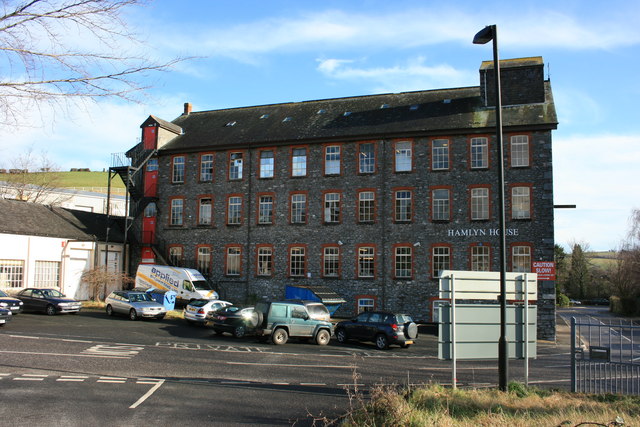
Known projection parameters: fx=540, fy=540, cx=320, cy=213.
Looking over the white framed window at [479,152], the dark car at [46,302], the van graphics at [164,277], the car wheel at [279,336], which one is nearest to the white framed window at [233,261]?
the van graphics at [164,277]

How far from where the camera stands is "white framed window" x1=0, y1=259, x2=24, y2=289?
31516 millimetres

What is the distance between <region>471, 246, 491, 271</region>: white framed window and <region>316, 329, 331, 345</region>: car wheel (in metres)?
11.5

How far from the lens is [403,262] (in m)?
31.7

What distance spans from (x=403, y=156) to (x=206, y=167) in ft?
44.7

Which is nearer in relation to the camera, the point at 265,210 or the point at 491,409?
the point at 491,409

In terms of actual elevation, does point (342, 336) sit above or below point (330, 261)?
below

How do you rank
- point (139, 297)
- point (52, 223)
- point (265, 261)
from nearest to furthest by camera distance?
point (139, 297) → point (265, 261) → point (52, 223)

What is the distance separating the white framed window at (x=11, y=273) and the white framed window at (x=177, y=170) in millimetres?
10843

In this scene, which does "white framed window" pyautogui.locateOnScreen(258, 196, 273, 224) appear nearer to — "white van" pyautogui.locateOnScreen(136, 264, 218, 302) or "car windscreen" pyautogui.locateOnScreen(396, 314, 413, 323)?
"white van" pyautogui.locateOnScreen(136, 264, 218, 302)

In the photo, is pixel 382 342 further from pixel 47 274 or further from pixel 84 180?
pixel 84 180

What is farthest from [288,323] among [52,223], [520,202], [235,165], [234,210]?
[52,223]

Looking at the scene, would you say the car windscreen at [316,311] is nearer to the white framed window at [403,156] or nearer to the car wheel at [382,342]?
the car wheel at [382,342]

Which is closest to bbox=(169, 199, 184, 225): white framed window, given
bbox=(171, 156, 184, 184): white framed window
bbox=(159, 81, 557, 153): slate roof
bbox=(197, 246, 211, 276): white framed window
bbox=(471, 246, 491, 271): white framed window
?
bbox=(171, 156, 184, 184): white framed window

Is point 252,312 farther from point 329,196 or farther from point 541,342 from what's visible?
point 541,342
